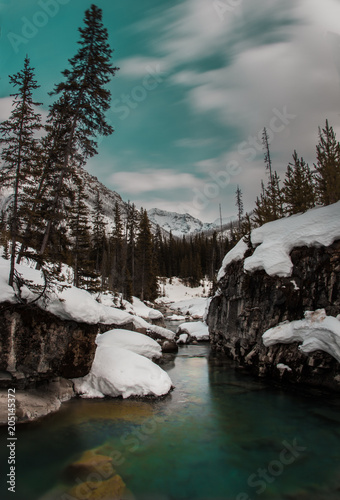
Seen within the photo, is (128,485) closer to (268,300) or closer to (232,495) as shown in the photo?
(232,495)

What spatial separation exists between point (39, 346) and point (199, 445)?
21.1 ft

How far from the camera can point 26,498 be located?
6387 millimetres

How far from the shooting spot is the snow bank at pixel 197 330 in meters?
26.9

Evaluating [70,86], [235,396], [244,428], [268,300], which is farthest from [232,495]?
[70,86]

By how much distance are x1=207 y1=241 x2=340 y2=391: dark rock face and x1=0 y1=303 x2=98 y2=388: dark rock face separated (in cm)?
902

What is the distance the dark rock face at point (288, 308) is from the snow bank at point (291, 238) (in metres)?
0.36

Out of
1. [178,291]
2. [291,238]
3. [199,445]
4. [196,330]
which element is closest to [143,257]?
[196,330]

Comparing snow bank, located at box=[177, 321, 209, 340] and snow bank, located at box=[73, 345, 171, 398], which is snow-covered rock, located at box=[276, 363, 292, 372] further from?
snow bank, located at box=[177, 321, 209, 340]

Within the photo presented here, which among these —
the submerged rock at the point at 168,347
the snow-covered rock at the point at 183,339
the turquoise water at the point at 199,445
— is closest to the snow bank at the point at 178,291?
the snow-covered rock at the point at 183,339

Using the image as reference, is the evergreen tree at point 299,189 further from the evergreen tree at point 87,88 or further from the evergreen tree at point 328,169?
the evergreen tree at point 87,88

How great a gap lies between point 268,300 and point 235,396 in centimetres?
531

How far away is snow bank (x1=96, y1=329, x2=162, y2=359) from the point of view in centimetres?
1530

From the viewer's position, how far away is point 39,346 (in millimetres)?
10625

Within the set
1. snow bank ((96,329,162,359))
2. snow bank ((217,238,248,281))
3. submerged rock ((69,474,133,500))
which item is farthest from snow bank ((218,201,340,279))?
submerged rock ((69,474,133,500))
